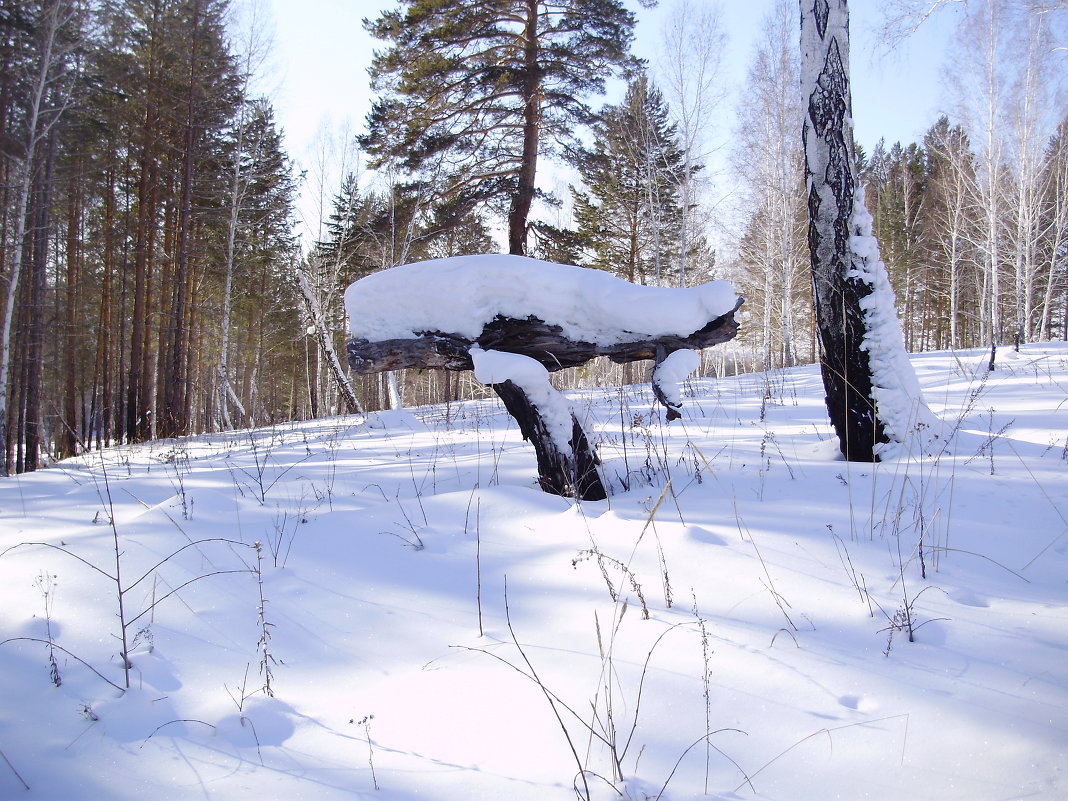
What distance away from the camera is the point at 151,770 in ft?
4.33

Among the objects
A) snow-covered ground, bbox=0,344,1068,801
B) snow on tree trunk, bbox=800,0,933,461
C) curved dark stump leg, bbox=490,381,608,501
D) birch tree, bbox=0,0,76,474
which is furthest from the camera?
birch tree, bbox=0,0,76,474

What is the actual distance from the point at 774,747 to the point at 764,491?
5.93 ft

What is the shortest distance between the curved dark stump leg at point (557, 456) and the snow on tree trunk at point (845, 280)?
1713 mm

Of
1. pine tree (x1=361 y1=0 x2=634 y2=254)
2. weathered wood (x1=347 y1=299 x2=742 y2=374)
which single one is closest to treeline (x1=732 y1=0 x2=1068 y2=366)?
pine tree (x1=361 y1=0 x2=634 y2=254)

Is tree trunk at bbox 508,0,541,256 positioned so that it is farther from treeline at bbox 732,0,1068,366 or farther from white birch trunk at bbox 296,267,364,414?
treeline at bbox 732,0,1068,366

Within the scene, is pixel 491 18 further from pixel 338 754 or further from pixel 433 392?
pixel 433 392

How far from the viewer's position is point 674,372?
3.12 meters

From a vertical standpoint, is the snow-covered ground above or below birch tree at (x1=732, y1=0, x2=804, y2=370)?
below

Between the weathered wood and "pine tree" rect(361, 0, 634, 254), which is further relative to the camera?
"pine tree" rect(361, 0, 634, 254)

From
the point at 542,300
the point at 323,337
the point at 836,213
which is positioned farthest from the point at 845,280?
the point at 323,337

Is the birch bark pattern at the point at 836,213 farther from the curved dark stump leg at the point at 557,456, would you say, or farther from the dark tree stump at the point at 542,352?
the curved dark stump leg at the point at 557,456

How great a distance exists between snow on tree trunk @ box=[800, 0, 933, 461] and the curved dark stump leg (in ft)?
5.62

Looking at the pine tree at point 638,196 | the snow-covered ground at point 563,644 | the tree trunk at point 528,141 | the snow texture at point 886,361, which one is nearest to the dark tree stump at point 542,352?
the snow-covered ground at point 563,644

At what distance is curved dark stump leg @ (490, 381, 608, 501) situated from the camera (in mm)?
3232
